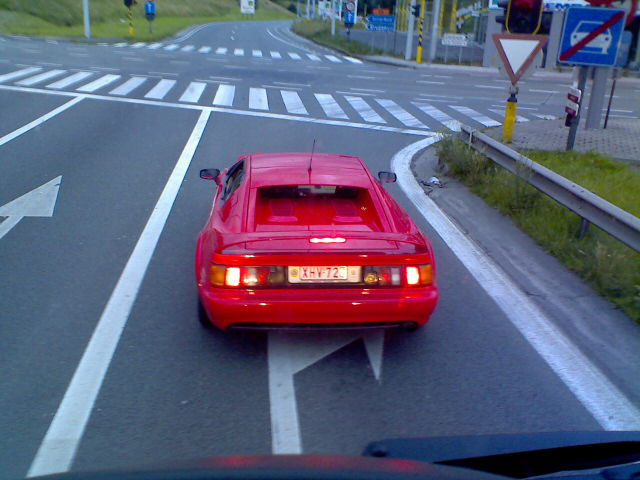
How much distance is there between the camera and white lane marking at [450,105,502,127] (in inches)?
692

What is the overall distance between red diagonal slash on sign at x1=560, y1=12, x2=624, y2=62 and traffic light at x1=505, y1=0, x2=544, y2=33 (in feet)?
6.44

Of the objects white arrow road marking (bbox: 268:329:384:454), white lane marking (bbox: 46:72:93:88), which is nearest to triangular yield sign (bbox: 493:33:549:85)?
white arrow road marking (bbox: 268:329:384:454)

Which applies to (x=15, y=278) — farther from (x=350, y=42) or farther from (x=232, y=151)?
(x=350, y=42)

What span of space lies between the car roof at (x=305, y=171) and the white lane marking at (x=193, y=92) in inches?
533

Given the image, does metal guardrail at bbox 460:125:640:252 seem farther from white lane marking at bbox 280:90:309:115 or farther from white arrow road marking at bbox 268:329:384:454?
white lane marking at bbox 280:90:309:115

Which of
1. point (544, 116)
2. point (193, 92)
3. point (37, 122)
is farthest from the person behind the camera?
point (193, 92)

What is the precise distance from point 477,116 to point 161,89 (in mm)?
9441

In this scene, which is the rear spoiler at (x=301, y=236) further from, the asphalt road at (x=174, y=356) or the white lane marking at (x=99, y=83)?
the white lane marking at (x=99, y=83)

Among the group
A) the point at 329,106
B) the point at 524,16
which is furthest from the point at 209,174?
the point at 329,106

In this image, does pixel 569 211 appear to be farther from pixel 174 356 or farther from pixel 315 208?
pixel 174 356

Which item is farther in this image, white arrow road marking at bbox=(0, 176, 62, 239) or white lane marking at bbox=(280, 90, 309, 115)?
white lane marking at bbox=(280, 90, 309, 115)

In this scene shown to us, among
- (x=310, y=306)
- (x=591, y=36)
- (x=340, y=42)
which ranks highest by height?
(x=591, y=36)

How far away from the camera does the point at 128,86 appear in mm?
21594

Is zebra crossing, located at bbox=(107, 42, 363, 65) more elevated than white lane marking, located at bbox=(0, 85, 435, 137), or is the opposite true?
white lane marking, located at bbox=(0, 85, 435, 137)
